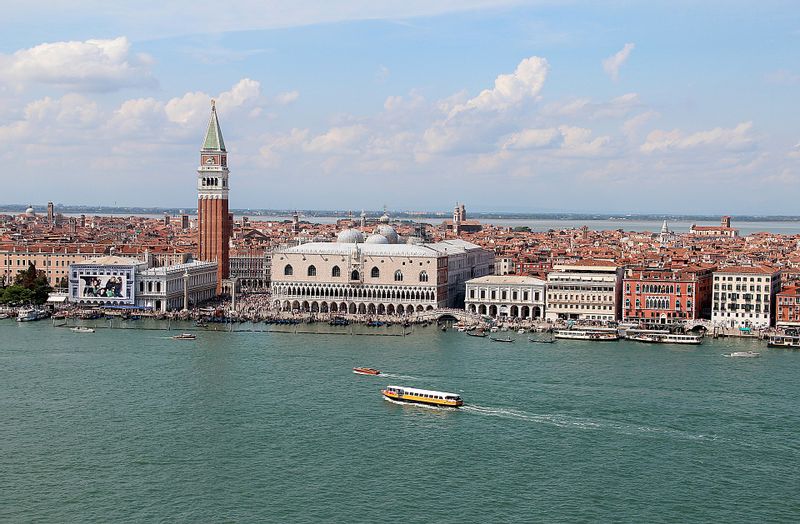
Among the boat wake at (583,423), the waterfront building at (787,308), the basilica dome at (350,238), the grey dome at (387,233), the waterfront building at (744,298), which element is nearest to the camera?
the boat wake at (583,423)

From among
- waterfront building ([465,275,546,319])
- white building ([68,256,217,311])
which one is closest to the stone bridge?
waterfront building ([465,275,546,319])

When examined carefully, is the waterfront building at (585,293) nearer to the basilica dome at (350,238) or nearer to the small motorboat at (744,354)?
the small motorboat at (744,354)

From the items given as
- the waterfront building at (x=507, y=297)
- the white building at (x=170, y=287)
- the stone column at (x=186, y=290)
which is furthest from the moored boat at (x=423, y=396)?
the stone column at (x=186, y=290)

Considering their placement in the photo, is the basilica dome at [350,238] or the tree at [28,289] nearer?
the tree at [28,289]

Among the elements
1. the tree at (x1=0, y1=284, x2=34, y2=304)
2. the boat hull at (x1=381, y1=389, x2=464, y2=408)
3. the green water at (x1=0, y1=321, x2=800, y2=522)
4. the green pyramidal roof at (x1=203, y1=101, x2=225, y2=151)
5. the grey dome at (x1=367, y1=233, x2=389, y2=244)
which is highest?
the green pyramidal roof at (x1=203, y1=101, x2=225, y2=151)

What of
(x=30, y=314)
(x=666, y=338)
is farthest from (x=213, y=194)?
(x=666, y=338)

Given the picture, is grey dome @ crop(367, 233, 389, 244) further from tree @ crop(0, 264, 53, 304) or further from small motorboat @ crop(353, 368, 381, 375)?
small motorboat @ crop(353, 368, 381, 375)
